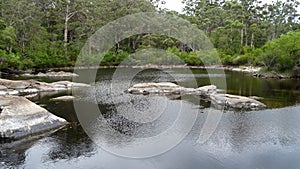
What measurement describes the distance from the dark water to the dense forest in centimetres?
2743

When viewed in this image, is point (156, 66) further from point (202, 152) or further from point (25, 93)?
point (202, 152)

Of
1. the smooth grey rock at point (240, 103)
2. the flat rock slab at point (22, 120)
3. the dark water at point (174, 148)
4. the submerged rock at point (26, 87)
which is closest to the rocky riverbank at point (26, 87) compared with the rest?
the submerged rock at point (26, 87)

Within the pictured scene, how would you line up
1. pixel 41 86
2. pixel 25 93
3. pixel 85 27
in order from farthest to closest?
pixel 85 27
pixel 41 86
pixel 25 93

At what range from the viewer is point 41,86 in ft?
124

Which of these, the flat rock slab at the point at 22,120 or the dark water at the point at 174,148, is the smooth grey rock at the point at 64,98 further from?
the flat rock slab at the point at 22,120

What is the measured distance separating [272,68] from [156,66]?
91.5 ft

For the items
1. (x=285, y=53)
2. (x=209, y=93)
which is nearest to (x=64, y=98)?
(x=209, y=93)

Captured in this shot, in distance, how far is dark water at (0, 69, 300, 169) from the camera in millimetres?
15969

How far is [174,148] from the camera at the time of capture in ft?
59.7

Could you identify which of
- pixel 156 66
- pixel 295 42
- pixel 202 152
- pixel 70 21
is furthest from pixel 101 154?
pixel 70 21

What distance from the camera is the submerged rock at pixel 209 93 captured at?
1134 inches

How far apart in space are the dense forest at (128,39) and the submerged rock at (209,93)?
23.7 meters

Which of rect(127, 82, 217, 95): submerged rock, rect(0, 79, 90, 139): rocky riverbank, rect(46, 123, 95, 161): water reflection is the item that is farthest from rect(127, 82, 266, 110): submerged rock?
rect(0, 79, 90, 139): rocky riverbank

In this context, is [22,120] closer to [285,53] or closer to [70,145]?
[70,145]
